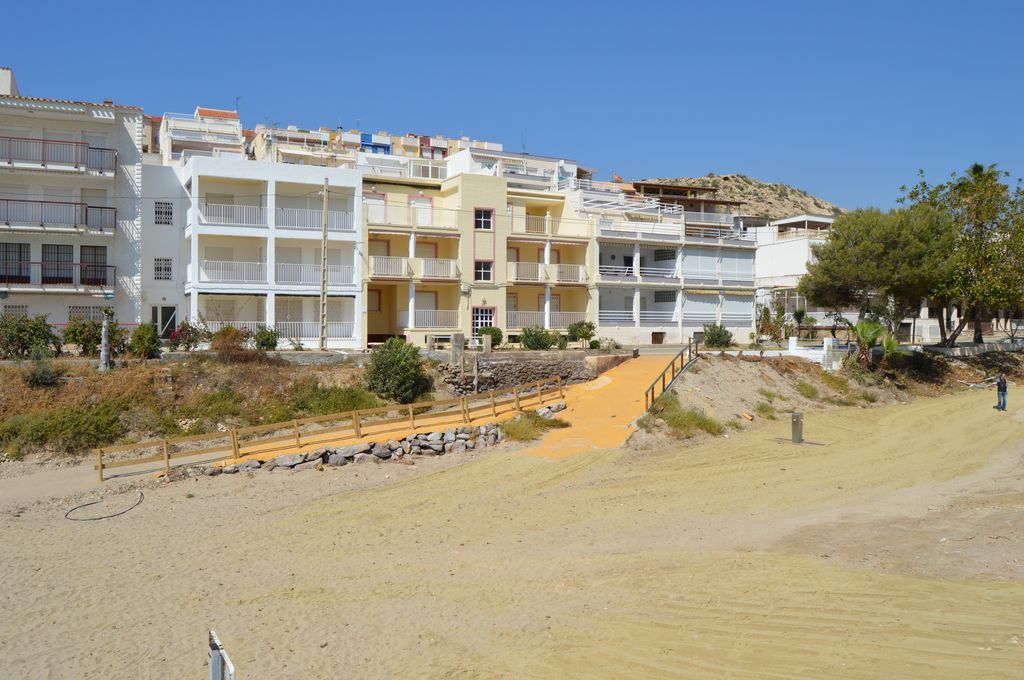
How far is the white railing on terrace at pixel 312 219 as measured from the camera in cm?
Result: 3625

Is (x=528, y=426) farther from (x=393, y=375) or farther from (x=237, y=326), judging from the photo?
(x=237, y=326)

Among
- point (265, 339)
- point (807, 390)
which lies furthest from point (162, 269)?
point (807, 390)

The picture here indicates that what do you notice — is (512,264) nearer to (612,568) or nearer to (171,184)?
(171,184)

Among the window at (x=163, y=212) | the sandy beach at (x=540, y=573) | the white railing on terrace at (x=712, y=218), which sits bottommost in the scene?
the sandy beach at (x=540, y=573)

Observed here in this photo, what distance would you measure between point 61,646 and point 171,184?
29338mm

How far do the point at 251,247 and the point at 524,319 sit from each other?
45.8 ft

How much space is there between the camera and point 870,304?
41.6 meters

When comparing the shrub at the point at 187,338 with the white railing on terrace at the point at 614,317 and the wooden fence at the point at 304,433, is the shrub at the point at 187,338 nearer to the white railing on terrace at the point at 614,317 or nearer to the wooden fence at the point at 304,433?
the wooden fence at the point at 304,433

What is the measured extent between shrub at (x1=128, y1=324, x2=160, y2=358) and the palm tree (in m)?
29.7

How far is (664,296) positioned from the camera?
4762 cm

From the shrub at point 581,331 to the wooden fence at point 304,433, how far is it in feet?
30.2

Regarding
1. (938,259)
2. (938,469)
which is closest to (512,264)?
(938,259)

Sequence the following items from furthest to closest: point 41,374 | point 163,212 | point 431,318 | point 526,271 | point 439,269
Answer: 1. point 526,271
2. point 439,269
3. point 431,318
4. point 163,212
5. point 41,374

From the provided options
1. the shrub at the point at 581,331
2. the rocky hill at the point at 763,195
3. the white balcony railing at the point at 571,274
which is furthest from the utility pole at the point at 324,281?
the rocky hill at the point at 763,195
